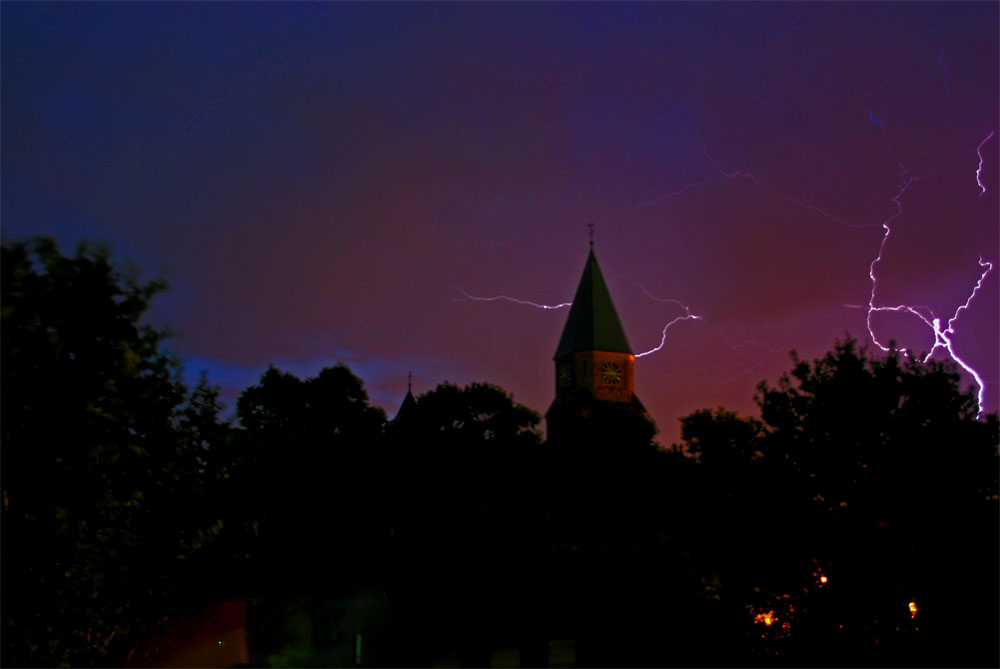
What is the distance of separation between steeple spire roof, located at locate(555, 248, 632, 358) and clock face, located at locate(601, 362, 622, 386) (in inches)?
70.7

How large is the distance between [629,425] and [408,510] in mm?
19697

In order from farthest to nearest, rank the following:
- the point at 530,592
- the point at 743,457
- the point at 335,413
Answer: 1. the point at 335,413
2. the point at 530,592
3. the point at 743,457

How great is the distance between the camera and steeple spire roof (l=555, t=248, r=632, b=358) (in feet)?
348

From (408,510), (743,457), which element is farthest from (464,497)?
(743,457)

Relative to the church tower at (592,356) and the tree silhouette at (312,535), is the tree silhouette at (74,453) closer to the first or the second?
the tree silhouette at (312,535)

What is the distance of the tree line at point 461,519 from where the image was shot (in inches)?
314

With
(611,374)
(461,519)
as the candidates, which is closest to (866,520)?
(461,519)

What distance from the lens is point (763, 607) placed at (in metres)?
17.4

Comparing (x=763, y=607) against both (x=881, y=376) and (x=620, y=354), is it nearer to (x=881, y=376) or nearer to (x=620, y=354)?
(x=881, y=376)

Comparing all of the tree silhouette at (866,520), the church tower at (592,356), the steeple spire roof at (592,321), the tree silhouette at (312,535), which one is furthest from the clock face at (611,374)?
the tree silhouette at (866,520)

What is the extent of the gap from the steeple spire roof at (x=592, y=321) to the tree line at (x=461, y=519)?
59.5m

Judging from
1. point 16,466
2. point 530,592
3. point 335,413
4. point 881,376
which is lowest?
point 530,592

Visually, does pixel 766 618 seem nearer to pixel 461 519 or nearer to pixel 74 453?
pixel 74 453

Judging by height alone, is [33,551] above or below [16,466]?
below
